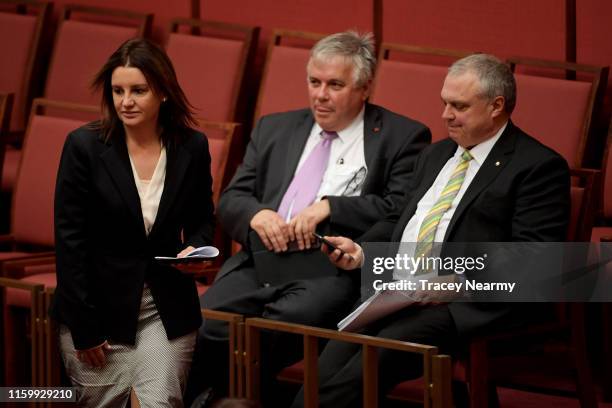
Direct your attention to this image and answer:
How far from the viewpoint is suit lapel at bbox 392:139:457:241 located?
321 cm

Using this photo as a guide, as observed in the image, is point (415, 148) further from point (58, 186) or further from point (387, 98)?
point (58, 186)

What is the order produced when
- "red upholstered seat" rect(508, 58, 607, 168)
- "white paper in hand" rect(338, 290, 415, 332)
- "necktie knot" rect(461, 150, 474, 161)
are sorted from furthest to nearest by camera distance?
"red upholstered seat" rect(508, 58, 607, 168)
"necktie knot" rect(461, 150, 474, 161)
"white paper in hand" rect(338, 290, 415, 332)

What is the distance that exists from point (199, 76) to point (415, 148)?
128 centimetres

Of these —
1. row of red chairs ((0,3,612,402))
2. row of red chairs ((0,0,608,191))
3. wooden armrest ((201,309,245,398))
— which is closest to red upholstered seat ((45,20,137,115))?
row of red chairs ((0,0,608,191))

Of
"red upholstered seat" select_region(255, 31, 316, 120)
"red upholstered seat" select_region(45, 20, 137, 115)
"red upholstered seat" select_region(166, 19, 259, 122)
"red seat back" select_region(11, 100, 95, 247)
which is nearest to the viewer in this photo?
"red seat back" select_region(11, 100, 95, 247)

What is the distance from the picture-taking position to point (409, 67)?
154 inches

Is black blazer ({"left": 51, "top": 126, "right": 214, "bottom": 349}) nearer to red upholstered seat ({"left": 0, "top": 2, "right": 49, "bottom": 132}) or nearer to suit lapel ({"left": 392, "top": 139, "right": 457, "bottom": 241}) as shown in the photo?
suit lapel ({"left": 392, "top": 139, "right": 457, "bottom": 241})

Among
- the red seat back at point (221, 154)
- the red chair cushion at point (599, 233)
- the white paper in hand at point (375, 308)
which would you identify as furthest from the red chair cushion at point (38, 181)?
the red chair cushion at point (599, 233)

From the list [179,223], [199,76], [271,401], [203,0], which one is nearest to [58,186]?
[179,223]

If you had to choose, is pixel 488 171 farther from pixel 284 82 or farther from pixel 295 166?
pixel 284 82

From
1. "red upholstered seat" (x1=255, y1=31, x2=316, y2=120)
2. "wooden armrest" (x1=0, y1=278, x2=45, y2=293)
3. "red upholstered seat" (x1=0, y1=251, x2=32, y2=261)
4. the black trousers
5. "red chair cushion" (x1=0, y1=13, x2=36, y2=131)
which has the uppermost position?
"red chair cushion" (x1=0, y1=13, x2=36, y2=131)

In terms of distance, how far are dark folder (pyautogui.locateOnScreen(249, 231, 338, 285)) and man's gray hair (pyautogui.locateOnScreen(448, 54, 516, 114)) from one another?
634mm

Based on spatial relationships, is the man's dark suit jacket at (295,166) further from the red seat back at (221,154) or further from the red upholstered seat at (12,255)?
the red upholstered seat at (12,255)

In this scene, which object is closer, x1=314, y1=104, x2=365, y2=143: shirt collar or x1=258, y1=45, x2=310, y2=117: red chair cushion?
x1=314, y1=104, x2=365, y2=143: shirt collar
